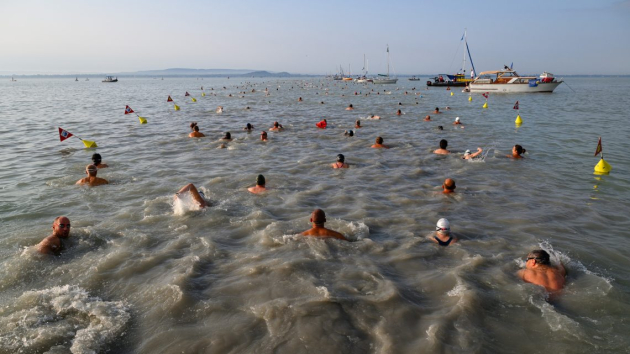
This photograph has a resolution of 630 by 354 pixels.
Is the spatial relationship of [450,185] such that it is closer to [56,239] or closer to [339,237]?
[339,237]

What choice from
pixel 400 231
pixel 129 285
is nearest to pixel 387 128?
pixel 400 231

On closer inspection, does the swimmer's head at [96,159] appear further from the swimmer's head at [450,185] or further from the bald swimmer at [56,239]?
the swimmer's head at [450,185]

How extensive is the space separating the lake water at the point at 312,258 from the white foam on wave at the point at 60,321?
28mm

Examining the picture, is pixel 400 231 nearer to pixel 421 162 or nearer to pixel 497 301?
pixel 497 301

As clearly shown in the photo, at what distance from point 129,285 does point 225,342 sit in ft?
8.74

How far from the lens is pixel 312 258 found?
309 inches

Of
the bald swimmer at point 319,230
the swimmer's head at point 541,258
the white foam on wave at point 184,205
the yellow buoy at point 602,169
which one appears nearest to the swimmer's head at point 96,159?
the white foam on wave at point 184,205

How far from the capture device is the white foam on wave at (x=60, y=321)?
17.2ft

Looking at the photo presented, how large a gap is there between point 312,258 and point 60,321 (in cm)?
448

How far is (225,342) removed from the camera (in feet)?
17.6

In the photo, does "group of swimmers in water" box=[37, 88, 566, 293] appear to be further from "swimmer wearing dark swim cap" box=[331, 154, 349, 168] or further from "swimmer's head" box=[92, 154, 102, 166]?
"swimmer wearing dark swim cap" box=[331, 154, 349, 168]

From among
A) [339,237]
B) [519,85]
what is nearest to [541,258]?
[339,237]

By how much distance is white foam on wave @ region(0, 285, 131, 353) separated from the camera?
524 cm

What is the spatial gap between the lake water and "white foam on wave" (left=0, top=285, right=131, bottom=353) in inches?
1.1
